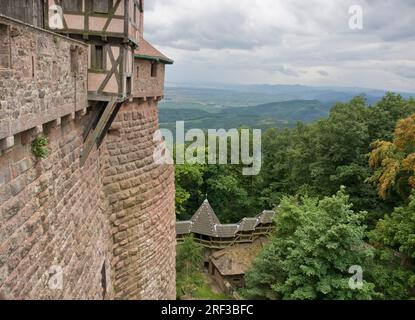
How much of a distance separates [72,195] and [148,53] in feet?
13.9

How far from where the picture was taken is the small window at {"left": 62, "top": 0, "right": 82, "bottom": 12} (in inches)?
256

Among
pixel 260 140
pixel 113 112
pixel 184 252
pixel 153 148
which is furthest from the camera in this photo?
pixel 260 140

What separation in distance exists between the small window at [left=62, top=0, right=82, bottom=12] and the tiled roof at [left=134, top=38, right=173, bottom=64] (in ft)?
5.64

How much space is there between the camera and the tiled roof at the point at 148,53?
8367 mm

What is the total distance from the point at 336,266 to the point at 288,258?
208cm

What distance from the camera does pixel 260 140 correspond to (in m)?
37.1

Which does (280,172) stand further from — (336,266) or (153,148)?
(153,148)

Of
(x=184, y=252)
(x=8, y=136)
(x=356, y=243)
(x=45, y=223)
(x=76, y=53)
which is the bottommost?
(x=184, y=252)

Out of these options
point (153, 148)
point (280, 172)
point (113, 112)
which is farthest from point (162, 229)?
point (280, 172)

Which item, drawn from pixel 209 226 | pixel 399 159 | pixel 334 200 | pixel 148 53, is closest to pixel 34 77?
pixel 148 53

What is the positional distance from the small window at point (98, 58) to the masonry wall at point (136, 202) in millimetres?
1419

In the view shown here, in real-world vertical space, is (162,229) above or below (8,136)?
below

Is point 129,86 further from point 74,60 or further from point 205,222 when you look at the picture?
point 205,222
